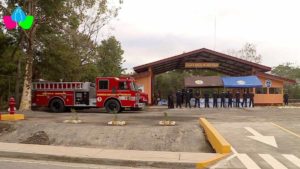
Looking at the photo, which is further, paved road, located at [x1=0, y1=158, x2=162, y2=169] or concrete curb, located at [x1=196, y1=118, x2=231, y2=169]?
concrete curb, located at [x1=196, y1=118, x2=231, y2=169]

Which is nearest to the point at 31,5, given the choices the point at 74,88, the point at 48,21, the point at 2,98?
the point at 48,21

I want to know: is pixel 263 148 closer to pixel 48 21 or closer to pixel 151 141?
pixel 151 141

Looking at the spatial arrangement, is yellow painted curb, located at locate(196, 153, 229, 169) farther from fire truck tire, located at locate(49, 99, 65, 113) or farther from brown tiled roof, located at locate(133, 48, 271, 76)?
brown tiled roof, located at locate(133, 48, 271, 76)

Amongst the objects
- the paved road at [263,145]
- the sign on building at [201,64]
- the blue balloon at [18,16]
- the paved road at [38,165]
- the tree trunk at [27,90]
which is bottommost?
the paved road at [38,165]

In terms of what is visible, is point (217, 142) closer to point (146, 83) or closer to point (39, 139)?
point (39, 139)

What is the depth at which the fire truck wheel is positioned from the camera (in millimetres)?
29859

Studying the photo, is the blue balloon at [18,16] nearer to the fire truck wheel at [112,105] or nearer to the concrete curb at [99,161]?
the fire truck wheel at [112,105]

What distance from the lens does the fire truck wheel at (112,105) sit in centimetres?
2986

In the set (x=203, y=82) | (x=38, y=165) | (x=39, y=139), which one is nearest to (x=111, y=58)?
(x=203, y=82)

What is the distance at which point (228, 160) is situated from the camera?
Answer: 12156mm

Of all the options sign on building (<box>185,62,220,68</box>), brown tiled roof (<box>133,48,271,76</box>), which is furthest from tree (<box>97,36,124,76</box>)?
sign on building (<box>185,62,220,68</box>)

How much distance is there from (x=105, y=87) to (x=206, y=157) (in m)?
18.3

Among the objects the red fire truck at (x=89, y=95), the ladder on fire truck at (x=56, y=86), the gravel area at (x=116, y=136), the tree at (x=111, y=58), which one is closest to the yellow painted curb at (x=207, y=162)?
the gravel area at (x=116, y=136)

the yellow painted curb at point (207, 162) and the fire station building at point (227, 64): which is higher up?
the fire station building at point (227, 64)
